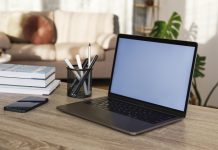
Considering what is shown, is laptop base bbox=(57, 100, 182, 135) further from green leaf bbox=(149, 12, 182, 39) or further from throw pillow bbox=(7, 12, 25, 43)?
throw pillow bbox=(7, 12, 25, 43)

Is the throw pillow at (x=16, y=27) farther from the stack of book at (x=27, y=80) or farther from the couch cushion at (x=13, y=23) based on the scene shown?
the stack of book at (x=27, y=80)

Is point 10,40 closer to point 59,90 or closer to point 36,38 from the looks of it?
point 36,38

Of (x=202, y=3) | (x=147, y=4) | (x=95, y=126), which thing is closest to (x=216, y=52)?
(x=202, y=3)

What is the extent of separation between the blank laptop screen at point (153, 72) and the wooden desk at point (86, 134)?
9 centimetres

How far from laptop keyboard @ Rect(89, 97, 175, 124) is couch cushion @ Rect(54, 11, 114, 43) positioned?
10.8 feet

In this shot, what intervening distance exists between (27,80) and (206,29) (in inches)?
99.6

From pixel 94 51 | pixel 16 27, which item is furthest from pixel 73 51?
pixel 16 27

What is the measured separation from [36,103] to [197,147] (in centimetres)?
52

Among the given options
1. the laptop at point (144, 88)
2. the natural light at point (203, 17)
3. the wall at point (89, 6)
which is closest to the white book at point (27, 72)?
the laptop at point (144, 88)

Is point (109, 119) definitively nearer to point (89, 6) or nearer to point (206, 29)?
point (206, 29)

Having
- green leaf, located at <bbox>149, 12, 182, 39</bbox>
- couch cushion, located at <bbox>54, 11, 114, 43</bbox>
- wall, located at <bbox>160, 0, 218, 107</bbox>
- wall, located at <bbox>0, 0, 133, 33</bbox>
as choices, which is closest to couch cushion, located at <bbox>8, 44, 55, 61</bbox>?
couch cushion, located at <bbox>54, 11, 114, 43</bbox>

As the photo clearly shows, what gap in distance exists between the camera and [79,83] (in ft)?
3.90

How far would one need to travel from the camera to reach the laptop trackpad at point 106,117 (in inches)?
34.0

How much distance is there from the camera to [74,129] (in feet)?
2.87
